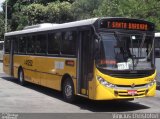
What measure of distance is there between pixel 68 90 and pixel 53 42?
2.45 m

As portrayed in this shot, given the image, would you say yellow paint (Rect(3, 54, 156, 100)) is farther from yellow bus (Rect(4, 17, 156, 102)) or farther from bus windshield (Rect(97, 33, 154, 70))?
bus windshield (Rect(97, 33, 154, 70))

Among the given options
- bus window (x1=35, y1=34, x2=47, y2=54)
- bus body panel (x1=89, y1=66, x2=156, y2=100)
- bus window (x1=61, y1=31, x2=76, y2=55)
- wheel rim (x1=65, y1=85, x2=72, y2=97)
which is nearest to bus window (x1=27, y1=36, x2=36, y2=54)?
bus window (x1=35, y1=34, x2=47, y2=54)

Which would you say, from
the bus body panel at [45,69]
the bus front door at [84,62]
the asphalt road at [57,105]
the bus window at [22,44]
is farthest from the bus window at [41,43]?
the bus front door at [84,62]

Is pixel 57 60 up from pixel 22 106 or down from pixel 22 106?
up

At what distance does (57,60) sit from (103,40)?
3.31m

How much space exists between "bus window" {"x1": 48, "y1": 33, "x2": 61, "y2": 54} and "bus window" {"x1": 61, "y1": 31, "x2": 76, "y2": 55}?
A: 54 centimetres

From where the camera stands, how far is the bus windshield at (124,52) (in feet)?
40.1

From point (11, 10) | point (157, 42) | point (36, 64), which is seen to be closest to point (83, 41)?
point (36, 64)

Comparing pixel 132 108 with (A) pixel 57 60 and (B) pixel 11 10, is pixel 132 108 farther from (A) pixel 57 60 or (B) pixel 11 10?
(B) pixel 11 10

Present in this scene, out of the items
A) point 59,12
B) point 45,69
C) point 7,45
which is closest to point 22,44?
point 7,45

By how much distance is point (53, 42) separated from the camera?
15.8 m

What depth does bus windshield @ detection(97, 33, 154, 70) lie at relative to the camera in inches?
481

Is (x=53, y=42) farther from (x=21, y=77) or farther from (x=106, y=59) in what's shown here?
(x=21, y=77)

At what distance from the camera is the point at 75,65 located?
13516 mm
